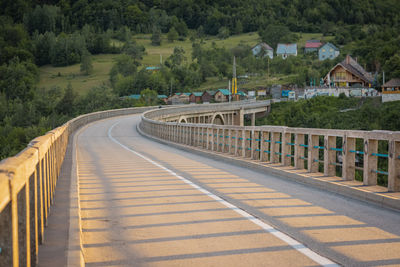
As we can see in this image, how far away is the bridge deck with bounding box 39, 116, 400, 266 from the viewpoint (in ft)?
22.2

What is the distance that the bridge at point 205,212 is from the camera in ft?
18.3

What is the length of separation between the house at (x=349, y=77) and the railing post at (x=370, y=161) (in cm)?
11143

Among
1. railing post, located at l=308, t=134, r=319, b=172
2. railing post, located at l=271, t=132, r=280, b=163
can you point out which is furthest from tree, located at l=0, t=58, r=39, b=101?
railing post, located at l=308, t=134, r=319, b=172

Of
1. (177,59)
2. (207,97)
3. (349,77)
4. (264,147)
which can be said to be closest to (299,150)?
(264,147)

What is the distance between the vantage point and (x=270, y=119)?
108m

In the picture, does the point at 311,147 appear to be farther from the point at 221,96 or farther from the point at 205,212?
the point at 221,96

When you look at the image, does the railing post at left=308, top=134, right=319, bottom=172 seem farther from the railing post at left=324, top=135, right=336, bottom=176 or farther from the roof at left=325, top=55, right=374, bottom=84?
the roof at left=325, top=55, right=374, bottom=84

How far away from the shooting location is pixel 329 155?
1352cm

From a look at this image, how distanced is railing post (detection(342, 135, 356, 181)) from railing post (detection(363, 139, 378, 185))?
61 centimetres

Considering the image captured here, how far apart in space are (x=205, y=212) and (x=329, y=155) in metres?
4.97

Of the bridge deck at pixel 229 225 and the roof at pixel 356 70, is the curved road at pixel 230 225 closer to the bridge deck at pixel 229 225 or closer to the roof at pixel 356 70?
the bridge deck at pixel 229 225

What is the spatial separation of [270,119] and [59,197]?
10039 centimetres

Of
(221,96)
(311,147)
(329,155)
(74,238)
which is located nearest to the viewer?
(74,238)

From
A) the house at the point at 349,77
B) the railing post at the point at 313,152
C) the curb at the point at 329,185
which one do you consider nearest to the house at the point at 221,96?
the house at the point at 349,77
